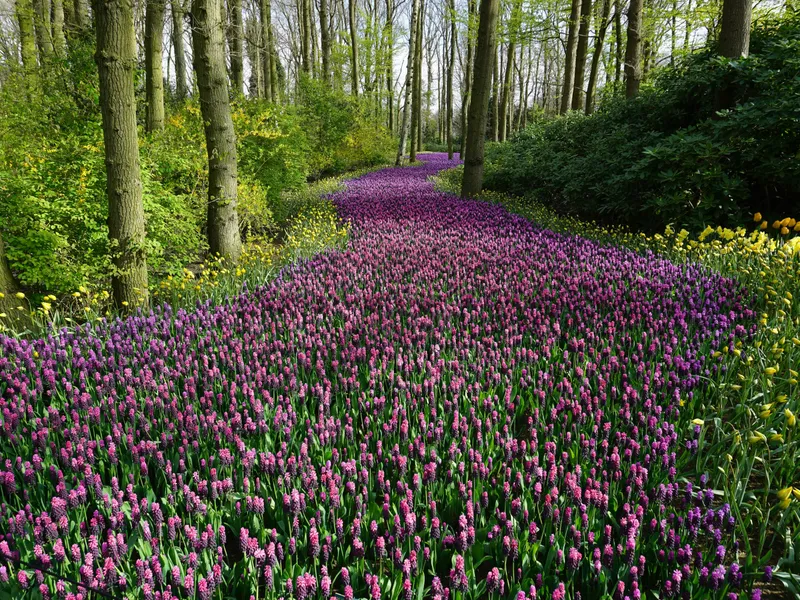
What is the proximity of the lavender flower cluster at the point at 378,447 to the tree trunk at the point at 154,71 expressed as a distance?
525 cm

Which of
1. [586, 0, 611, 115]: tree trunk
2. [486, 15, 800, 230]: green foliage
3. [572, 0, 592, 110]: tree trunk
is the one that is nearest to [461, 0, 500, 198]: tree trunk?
[486, 15, 800, 230]: green foliage

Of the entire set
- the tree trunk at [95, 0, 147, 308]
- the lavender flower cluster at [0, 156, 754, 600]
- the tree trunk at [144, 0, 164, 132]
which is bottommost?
the lavender flower cluster at [0, 156, 754, 600]

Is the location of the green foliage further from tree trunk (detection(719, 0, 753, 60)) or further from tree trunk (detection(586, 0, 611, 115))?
tree trunk (detection(586, 0, 611, 115))

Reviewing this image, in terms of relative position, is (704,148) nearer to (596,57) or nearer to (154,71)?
(154,71)

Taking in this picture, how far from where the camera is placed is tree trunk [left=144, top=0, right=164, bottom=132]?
8.55 meters

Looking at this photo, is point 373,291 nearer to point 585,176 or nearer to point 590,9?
point 585,176

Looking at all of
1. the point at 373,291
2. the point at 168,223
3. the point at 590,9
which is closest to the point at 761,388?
the point at 373,291

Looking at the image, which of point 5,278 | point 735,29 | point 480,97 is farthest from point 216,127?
point 735,29

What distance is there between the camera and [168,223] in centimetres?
667

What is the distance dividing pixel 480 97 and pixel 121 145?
27.0 feet

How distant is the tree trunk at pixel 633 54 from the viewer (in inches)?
471

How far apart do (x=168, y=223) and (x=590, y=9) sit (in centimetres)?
1429

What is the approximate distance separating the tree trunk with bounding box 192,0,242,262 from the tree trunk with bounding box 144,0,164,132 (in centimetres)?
200

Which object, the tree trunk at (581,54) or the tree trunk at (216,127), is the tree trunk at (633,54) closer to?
the tree trunk at (581,54)
